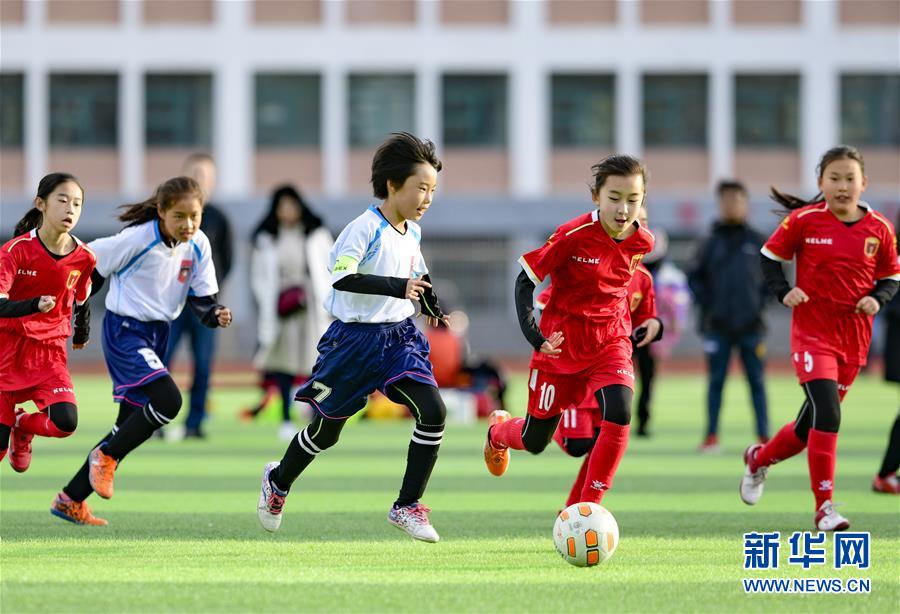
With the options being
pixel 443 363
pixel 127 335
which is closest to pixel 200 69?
pixel 443 363

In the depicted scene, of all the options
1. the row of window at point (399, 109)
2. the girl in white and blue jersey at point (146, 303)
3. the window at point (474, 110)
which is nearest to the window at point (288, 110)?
the row of window at point (399, 109)

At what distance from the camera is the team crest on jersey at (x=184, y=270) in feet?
28.9

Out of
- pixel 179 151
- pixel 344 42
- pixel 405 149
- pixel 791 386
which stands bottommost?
pixel 791 386

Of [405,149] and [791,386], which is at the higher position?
[405,149]

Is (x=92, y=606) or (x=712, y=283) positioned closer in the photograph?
(x=92, y=606)

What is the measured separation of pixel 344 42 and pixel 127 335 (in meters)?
34.3

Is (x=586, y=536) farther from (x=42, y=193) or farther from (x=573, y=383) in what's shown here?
(x=42, y=193)

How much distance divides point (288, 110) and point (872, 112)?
15789mm

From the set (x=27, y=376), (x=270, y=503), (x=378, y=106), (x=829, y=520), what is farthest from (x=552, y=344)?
(x=378, y=106)

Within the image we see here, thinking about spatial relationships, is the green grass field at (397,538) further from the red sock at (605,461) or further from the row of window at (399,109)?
the row of window at (399,109)

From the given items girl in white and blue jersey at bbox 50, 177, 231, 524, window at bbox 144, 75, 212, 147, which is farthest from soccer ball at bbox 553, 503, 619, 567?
window at bbox 144, 75, 212, 147

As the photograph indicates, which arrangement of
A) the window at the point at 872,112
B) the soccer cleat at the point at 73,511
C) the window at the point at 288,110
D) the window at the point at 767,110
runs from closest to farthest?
the soccer cleat at the point at 73,511 → the window at the point at 288,110 → the window at the point at 767,110 → the window at the point at 872,112

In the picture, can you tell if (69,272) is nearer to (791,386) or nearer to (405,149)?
(405,149)

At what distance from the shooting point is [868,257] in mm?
8828
